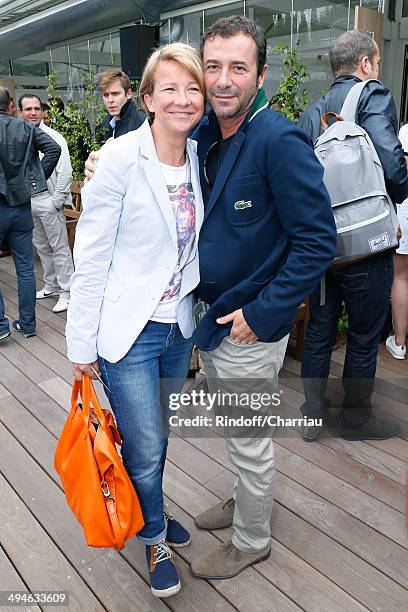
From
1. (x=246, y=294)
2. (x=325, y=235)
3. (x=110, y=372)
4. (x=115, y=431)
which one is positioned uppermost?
(x=325, y=235)

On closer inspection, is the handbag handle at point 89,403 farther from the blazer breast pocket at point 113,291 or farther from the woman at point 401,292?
the woman at point 401,292

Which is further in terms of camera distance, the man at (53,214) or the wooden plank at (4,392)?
the man at (53,214)

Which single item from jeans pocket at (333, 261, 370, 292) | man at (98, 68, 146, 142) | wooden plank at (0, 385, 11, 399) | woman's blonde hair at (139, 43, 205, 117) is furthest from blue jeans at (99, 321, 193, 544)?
man at (98, 68, 146, 142)

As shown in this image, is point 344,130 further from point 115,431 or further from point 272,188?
point 115,431

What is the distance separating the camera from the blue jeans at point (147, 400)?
1501 mm

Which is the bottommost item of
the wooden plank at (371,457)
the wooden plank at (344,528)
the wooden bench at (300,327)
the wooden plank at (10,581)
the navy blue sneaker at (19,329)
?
the wooden plank at (10,581)

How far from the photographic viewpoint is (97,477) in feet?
4.68

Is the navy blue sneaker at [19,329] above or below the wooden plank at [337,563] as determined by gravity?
above

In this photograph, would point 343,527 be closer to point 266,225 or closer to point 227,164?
point 266,225

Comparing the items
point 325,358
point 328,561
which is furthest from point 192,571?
point 325,358

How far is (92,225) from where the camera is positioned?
54.0 inches

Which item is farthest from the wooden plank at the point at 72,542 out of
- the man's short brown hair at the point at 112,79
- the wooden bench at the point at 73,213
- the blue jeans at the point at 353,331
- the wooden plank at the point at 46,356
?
the wooden bench at the point at 73,213

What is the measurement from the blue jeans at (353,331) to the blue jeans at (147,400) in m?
0.90

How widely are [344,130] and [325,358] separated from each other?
1056 mm
